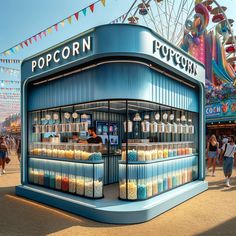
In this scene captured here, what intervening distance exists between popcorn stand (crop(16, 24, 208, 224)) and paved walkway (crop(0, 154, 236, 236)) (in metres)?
0.25

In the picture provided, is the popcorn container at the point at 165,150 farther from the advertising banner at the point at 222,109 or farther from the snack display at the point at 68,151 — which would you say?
the advertising banner at the point at 222,109

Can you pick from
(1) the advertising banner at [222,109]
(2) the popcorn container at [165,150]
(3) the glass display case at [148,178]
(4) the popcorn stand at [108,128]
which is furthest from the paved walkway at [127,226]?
(1) the advertising banner at [222,109]

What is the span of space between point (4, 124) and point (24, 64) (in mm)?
86700

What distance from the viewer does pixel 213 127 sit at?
22797 millimetres

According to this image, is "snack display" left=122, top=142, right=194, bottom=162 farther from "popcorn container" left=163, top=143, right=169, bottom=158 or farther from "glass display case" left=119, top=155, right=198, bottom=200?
"glass display case" left=119, top=155, right=198, bottom=200

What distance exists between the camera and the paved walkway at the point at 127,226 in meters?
4.96

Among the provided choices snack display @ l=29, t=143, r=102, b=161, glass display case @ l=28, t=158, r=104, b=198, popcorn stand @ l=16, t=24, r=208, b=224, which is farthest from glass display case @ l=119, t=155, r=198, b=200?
glass display case @ l=28, t=158, r=104, b=198

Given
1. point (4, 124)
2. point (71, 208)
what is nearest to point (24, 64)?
point (71, 208)

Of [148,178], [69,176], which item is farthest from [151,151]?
[69,176]

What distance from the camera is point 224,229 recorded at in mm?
5098

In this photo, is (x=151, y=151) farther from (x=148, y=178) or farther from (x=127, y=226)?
(x=127, y=226)

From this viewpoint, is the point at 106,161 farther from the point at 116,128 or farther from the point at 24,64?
the point at 24,64

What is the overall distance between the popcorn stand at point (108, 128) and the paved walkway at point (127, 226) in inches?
9.8

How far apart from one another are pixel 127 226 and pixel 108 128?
2.76m
